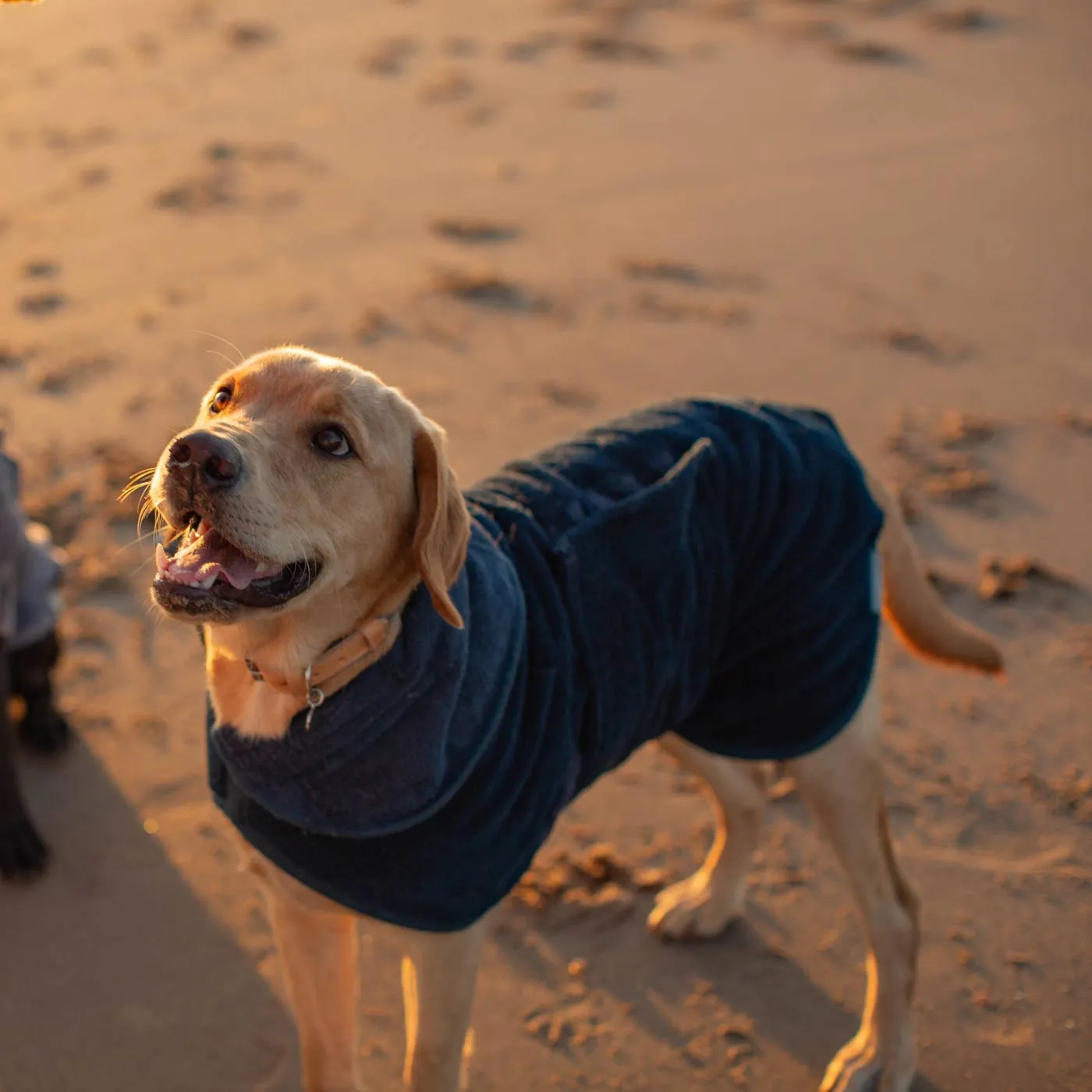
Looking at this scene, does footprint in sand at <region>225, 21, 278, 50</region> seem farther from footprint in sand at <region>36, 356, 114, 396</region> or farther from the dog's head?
the dog's head

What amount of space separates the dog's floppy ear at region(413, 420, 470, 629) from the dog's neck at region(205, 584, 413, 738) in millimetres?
118

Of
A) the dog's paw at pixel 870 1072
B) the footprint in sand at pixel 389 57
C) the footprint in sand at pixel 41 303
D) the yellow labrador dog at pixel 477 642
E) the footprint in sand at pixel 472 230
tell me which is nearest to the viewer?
the yellow labrador dog at pixel 477 642

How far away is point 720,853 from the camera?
347 centimetres

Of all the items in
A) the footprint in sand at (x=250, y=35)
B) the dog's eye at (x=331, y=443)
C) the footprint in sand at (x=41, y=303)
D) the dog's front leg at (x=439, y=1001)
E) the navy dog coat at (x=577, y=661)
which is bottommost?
the footprint in sand at (x=41, y=303)

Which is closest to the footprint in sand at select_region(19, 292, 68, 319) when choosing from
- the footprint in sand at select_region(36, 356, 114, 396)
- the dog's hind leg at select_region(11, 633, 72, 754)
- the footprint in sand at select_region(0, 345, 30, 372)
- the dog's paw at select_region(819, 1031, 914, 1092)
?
the footprint in sand at select_region(0, 345, 30, 372)

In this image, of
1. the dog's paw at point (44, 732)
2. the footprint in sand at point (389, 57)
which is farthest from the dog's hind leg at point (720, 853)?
the footprint in sand at point (389, 57)

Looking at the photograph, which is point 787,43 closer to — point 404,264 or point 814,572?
point 404,264

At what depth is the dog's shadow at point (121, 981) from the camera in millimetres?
3092

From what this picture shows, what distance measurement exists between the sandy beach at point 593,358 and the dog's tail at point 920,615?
0.80m

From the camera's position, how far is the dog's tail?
309 centimetres

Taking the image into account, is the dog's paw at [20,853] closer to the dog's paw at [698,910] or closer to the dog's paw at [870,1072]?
the dog's paw at [698,910]

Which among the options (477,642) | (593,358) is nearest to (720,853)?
(477,642)

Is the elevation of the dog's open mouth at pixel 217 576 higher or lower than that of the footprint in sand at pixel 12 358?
higher

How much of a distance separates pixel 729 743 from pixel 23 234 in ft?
17.8
